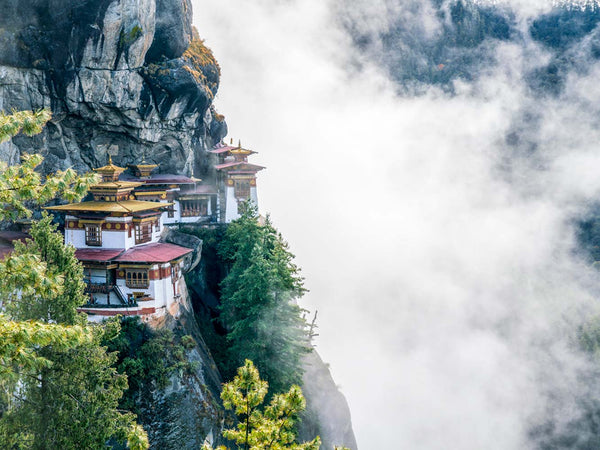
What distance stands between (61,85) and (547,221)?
85.8 metres

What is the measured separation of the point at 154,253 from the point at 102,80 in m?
13.4

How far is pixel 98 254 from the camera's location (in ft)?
85.1

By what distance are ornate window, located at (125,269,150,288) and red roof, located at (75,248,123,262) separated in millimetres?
1233

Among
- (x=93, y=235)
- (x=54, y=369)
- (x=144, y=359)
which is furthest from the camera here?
(x=93, y=235)

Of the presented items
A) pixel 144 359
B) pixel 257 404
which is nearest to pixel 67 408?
pixel 257 404

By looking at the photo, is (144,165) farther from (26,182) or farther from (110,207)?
(26,182)

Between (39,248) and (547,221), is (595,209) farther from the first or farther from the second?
(39,248)

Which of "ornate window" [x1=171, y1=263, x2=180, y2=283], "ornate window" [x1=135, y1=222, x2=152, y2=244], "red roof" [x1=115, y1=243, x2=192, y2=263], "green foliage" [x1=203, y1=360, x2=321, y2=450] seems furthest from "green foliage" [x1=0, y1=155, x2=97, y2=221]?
"ornate window" [x1=135, y1=222, x2=152, y2=244]

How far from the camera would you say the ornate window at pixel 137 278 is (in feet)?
84.8

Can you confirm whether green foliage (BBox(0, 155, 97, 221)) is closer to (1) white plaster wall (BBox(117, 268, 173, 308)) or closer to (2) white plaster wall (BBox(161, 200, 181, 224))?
(1) white plaster wall (BBox(117, 268, 173, 308))

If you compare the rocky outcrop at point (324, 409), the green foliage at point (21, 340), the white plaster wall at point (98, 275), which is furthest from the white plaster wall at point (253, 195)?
the green foliage at point (21, 340)

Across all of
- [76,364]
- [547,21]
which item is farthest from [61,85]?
[547,21]

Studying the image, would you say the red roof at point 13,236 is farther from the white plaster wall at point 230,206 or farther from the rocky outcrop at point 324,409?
the rocky outcrop at point 324,409

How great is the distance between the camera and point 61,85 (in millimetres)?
31469
